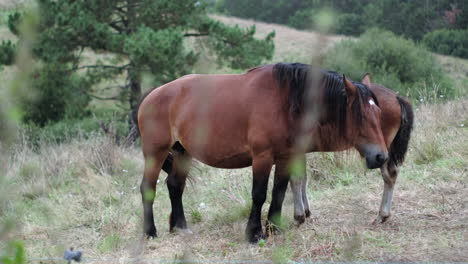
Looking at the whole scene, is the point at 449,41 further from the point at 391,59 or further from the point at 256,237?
the point at 256,237

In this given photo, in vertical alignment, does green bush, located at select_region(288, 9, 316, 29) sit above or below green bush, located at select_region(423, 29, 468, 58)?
above

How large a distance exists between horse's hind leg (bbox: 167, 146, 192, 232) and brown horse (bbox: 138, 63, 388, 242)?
0.91 ft

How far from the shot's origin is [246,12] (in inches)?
1045

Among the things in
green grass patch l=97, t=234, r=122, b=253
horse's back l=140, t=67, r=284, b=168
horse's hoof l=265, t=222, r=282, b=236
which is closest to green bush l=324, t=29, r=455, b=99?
horse's back l=140, t=67, r=284, b=168

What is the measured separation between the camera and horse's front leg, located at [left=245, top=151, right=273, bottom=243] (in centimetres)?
518

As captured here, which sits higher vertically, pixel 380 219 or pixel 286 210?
pixel 380 219

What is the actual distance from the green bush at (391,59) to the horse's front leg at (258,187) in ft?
33.5

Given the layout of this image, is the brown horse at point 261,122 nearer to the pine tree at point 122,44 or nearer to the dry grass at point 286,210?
the dry grass at point 286,210

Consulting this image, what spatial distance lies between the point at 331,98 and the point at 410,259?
61.9 inches

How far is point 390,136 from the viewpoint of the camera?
557cm

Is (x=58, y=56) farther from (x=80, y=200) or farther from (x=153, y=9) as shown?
(x=80, y=200)

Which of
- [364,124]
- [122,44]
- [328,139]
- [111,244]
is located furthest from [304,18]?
[122,44]

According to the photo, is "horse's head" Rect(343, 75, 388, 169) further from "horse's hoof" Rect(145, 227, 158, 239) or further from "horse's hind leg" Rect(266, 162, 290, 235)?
"horse's hoof" Rect(145, 227, 158, 239)

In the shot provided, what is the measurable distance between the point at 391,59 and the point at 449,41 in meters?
8.05
